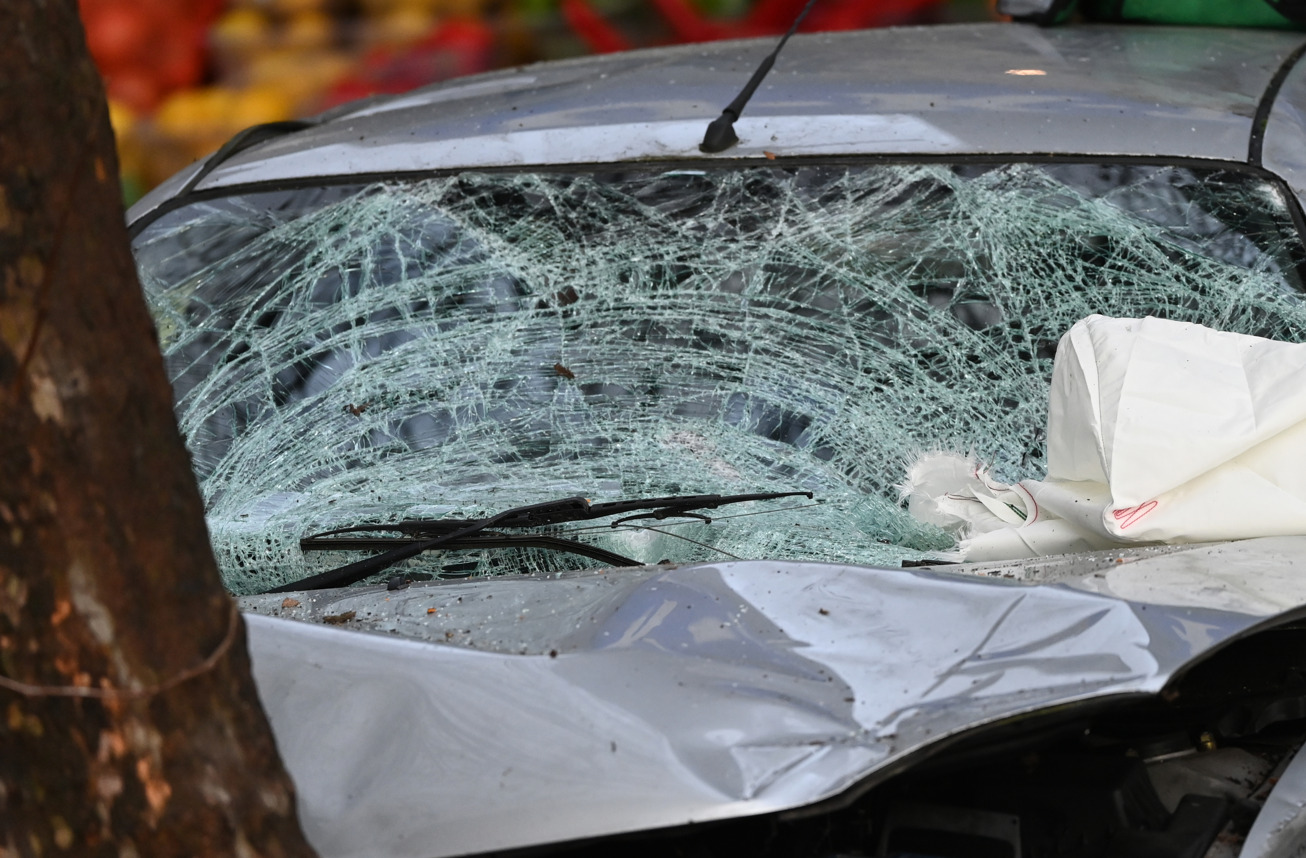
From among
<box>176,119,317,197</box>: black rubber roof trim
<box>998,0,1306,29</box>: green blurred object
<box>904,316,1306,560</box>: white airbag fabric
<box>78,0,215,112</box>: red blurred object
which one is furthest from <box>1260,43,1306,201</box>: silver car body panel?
<box>78,0,215,112</box>: red blurred object

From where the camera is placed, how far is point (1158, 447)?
1.58 metres

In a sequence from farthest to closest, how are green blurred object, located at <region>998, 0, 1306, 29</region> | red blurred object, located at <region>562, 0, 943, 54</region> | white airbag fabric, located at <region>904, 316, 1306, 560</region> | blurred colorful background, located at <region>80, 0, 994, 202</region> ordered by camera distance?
1. blurred colorful background, located at <region>80, 0, 994, 202</region>
2. red blurred object, located at <region>562, 0, 943, 54</region>
3. green blurred object, located at <region>998, 0, 1306, 29</region>
4. white airbag fabric, located at <region>904, 316, 1306, 560</region>

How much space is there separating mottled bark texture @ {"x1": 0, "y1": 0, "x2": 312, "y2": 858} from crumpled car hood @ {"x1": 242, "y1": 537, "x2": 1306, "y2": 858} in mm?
150

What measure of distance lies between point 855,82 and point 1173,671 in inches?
57.9

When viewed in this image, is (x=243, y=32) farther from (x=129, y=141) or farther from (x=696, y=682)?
(x=696, y=682)

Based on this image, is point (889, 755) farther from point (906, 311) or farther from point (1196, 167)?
point (1196, 167)

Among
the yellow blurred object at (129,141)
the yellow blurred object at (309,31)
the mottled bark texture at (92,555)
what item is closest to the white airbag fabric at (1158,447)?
the mottled bark texture at (92,555)

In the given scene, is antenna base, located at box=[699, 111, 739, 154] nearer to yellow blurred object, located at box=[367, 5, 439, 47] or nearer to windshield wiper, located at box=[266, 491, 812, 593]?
windshield wiper, located at box=[266, 491, 812, 593]

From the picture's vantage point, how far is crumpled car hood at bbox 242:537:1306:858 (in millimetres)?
1151

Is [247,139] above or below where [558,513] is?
above

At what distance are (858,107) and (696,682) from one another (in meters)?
1.35

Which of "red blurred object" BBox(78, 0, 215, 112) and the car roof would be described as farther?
"red blurred object" BBox(78, 0, 215, 112)

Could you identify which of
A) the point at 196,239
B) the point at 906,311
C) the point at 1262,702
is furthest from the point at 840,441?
the point at 196,239

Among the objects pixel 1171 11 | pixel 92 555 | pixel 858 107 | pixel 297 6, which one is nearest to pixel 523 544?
pixel 92 555
